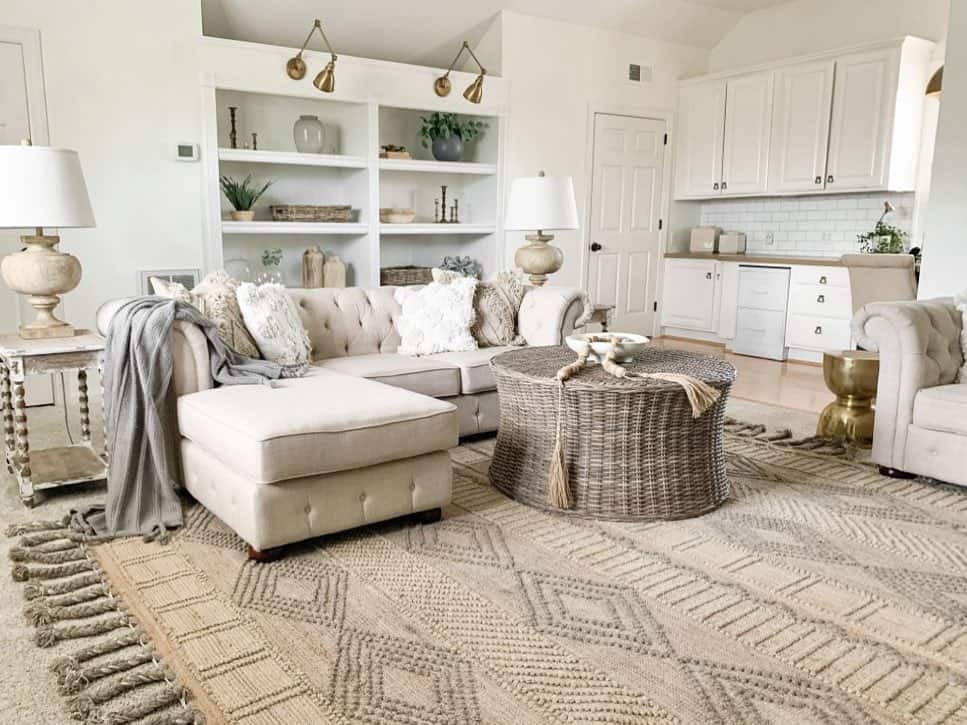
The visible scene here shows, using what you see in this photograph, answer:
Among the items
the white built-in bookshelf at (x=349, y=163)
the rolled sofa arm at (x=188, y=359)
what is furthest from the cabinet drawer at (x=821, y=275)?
the rolled sofa arm at (x=188, y=359)

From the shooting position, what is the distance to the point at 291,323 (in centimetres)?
358

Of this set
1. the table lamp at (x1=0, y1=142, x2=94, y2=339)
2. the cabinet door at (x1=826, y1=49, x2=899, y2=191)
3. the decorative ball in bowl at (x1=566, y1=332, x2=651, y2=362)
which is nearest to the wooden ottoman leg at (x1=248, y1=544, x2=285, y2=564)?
the decorative ball in bowl at (x1=566, y1=332, x2=651, y2=362)

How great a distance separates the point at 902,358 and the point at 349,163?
3.88m

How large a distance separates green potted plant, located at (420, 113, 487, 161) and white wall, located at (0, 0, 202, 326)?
1.84m

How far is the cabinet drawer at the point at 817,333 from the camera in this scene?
6.23 metres

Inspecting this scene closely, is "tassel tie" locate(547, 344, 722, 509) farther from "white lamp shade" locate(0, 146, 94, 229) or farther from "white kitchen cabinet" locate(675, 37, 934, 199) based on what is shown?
"white kitchen cabinet" locate(675, 37, 934, 199)

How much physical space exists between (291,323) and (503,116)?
11.5 ft

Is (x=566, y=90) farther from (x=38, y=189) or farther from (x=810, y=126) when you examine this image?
(x=38, y=189)

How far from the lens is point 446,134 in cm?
629

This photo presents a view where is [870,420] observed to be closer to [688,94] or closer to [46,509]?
[46,509]

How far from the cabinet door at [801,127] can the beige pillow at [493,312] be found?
354 centimetres

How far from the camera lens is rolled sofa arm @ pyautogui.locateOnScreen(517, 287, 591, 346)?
4199 mm

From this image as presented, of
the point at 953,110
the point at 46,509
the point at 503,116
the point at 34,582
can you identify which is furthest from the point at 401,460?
the point at 503,116

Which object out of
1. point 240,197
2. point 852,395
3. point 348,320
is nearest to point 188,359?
point 348,320
